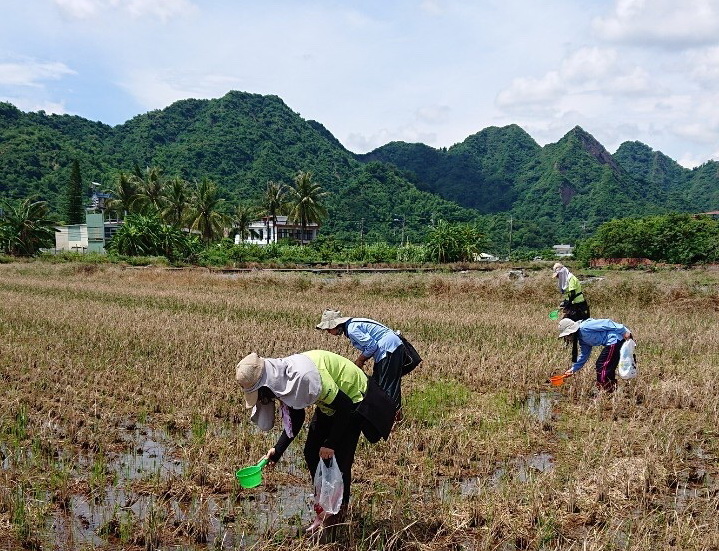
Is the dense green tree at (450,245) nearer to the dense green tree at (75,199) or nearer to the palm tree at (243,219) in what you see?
the palm tree at (243,219)

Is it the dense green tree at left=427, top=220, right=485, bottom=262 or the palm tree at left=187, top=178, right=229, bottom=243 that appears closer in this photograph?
the dense green tree at left=427, top=220, right=485, bottom=262

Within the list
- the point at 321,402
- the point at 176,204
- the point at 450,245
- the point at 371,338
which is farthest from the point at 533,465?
the point at 176,204

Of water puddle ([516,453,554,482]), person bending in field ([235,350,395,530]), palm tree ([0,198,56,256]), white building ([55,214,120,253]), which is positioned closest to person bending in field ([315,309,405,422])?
water puddle ([516,453,554,482])

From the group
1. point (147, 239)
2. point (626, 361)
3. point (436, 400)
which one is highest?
point (147, 239)

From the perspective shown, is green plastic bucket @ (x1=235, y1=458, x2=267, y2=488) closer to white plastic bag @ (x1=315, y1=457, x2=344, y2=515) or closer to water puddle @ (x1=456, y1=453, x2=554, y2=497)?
white plastic bag @ (x1=315, y1=457, x2=344, y2=515)

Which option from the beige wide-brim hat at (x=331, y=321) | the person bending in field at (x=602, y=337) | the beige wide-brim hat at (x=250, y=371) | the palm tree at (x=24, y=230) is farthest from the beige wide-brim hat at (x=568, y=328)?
the palm tree at (x=24, y=230)

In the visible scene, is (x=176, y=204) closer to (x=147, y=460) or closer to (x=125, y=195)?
(x=125, y=195)

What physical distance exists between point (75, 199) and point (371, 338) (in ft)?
165

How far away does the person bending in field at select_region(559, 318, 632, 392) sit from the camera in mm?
6414

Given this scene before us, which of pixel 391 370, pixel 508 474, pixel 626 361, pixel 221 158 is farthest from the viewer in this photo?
pixel 221 158

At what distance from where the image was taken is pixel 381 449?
5.05m

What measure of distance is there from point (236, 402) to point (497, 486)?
300 centimetres

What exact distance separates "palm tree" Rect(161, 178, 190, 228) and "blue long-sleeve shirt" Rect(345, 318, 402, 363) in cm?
3733

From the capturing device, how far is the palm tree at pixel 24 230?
36219mm
